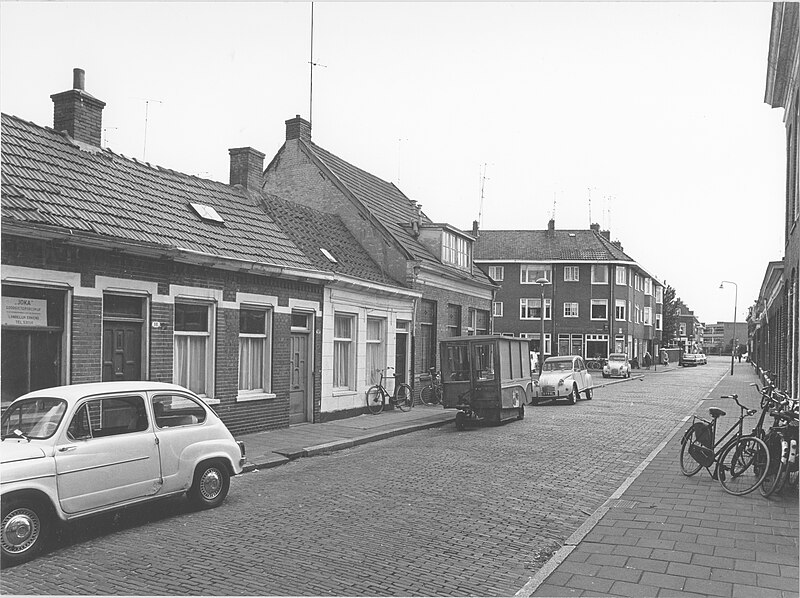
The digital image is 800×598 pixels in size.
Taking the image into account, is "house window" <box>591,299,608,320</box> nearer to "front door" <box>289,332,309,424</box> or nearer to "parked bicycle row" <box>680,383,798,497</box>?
"front door" <box>289,332,309,424</box>

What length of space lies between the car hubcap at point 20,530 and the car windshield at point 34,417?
2.76 feet

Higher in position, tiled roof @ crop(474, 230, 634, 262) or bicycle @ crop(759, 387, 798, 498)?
tiled roof @ crop(474, 230, 634, 262)

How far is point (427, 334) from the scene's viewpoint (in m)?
23.9

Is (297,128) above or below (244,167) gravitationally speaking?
above

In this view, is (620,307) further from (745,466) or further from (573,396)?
(745,466)

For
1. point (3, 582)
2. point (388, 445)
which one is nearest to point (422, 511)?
point (3, 582)

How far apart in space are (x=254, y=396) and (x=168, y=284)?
331 cm

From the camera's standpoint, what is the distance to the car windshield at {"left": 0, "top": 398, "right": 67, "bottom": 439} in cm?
741

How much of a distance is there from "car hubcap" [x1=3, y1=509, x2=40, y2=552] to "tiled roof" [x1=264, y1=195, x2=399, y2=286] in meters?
10.9

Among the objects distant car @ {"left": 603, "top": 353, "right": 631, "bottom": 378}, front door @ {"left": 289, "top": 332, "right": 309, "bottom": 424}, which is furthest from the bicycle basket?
distant car @ {"left": 603, "top": 353, "right": 631, "bottom": 378}

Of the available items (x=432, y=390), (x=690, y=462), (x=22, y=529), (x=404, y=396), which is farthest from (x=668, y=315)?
(x=22, y=529)

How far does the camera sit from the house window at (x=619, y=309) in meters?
58.0

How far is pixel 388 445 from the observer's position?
578 inches

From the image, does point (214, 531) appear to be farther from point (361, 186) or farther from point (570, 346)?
point (570, 346)
